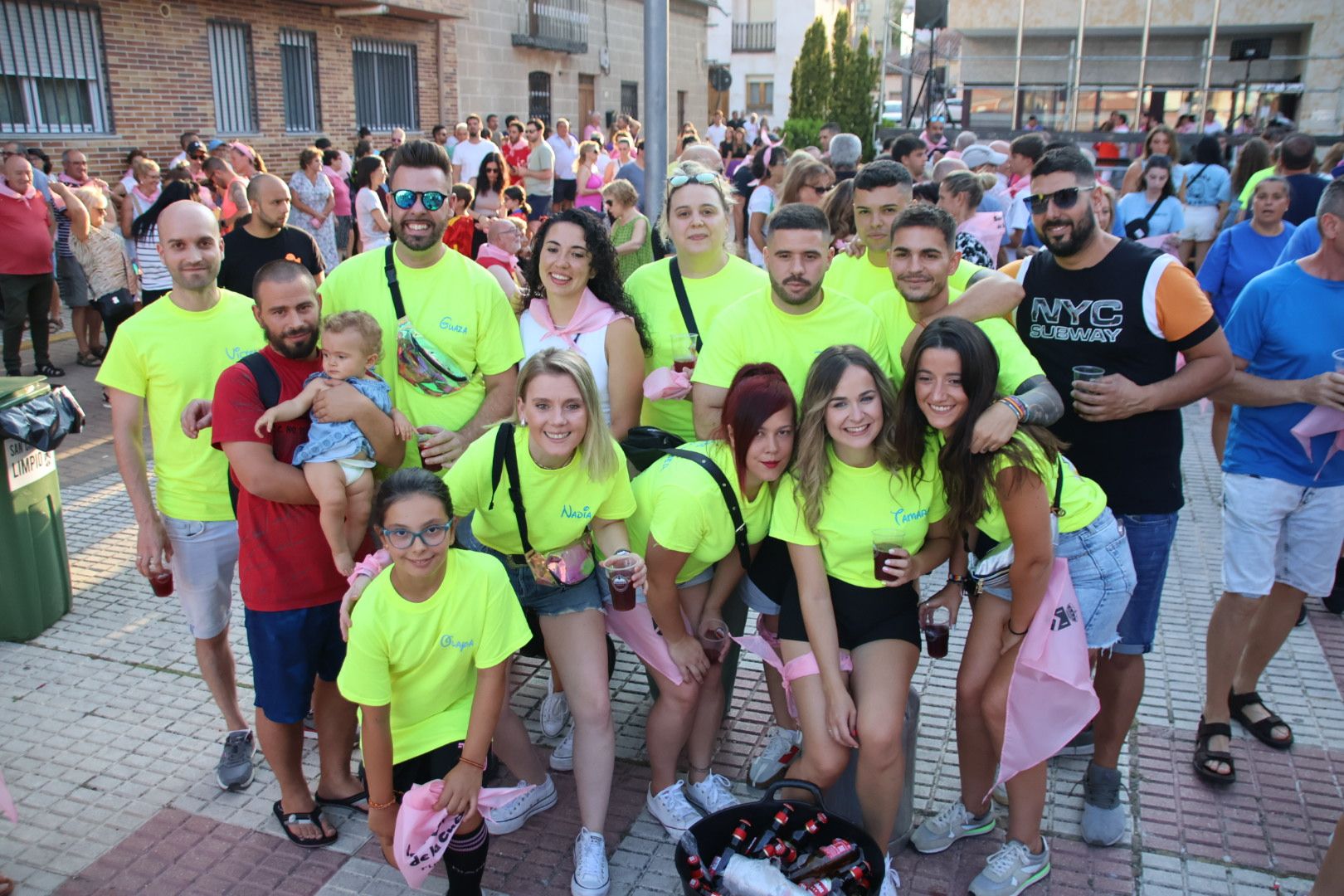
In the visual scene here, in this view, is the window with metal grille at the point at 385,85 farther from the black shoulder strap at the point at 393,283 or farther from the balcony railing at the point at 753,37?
the balcony railing at the point at 753,37

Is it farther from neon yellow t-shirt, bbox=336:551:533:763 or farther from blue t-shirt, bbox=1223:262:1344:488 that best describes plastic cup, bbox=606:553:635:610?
blue t-shirt, bbox=1223:262:1344:488

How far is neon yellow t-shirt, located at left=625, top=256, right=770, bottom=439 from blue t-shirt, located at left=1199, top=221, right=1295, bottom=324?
10.7ft

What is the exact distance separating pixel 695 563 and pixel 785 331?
2.91 feet

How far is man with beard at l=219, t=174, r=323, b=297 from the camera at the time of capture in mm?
5785

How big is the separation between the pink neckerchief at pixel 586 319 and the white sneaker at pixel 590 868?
1.81 meters

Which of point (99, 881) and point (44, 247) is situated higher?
point (44, 247)

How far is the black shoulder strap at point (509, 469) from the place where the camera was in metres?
3.42

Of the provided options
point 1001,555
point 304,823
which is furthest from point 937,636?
point 304,823

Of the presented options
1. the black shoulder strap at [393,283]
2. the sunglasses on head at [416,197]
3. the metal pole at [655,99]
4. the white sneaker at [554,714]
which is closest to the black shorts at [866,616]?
the white sneaker at [554,714]

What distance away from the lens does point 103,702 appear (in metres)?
4.45

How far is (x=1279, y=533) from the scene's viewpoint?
395 centimetres

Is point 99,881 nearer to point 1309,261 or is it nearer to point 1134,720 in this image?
point 1134,720

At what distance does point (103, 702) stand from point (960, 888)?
3614mm

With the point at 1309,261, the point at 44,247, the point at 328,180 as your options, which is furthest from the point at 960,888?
the point at 328,180
